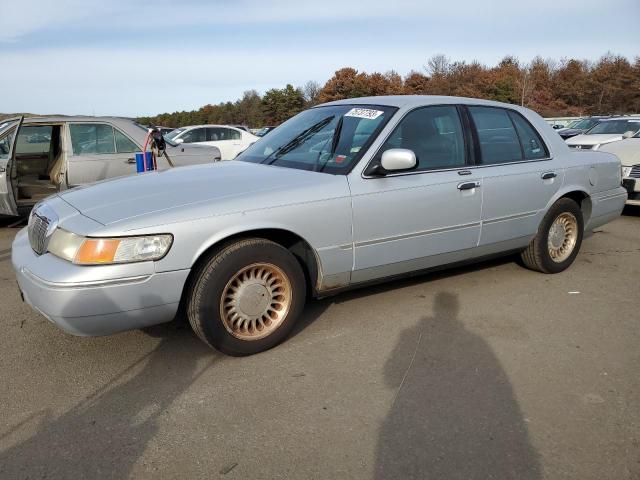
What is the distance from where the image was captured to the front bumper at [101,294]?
9.39 ft

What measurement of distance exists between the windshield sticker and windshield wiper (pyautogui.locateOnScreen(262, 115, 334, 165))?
0.17 meters

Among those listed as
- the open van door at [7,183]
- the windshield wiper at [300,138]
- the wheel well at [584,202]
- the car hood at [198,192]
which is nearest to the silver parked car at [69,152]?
the open van door at [7,183]

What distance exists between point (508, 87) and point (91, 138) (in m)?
58.3

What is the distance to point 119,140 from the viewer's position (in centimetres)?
763

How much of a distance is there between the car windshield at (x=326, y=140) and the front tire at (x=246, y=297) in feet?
2.66

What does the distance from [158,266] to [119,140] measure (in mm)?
5291

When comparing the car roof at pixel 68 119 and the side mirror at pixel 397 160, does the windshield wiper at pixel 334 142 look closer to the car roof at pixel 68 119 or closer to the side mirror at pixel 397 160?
the side mirror at pixel 397 160

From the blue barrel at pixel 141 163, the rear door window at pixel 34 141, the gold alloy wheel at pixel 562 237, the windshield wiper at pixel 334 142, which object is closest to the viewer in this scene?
the windshield wiper at pixel 334 142

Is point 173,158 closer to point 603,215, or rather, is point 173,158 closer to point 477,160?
point 477,160

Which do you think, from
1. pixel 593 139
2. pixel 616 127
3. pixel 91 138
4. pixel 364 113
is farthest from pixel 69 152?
pixel 616 127

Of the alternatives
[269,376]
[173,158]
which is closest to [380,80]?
[173,158]

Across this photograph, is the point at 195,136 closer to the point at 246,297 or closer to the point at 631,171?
the point at 631,171

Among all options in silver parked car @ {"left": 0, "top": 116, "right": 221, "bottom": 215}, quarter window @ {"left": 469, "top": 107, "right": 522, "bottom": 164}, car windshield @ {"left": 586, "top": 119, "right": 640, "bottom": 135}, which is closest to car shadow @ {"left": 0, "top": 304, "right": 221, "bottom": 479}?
quarter window @ {"left": 469, "top": 107, "right": 522, "bottom": 164}

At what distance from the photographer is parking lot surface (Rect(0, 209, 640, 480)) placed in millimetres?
2389
